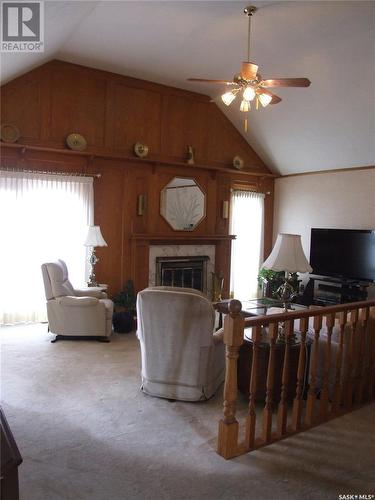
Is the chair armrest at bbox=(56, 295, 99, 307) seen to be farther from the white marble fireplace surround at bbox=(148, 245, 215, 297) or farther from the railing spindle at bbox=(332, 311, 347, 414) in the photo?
the railing spindle at bbox=(332, 311, 347, 414)

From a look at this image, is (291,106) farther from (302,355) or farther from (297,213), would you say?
(302,355)

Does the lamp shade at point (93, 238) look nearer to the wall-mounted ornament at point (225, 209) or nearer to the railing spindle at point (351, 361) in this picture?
the wall-mounted ornament at point (225, 209)

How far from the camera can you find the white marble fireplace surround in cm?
670

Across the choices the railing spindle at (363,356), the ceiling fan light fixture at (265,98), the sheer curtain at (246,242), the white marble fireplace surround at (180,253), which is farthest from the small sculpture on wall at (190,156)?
the railing spindle at (363,356)

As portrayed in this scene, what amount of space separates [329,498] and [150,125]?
5.74 metres

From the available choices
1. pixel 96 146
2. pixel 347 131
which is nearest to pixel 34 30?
pixel 96 146

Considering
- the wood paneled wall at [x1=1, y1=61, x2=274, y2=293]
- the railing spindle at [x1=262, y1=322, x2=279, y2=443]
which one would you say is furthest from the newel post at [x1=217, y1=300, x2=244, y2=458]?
the wood paneled wall at [x1=1, y1=61, x2=274, y2=293]

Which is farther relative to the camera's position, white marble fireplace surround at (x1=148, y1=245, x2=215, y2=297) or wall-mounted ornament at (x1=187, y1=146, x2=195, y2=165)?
wall-mounted ornament at (x1=187, y1=146, x2=195, y2=165)

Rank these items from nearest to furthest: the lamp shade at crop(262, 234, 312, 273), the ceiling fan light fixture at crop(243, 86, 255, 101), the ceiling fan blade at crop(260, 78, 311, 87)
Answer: the lamp shade at crop(262, 234, 312, 273) → the ceiling fan blade at crop(260, 78, 311, 87) → the ceiling fan light fixture at crop(243, 86, 255, 101)

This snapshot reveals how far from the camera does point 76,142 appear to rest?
5.85 metres

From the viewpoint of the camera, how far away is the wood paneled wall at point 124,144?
5.65 m

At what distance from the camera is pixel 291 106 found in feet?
20.5

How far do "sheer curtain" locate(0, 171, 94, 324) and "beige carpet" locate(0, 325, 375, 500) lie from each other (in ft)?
6.00

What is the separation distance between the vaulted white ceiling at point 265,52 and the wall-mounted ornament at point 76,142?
1029 mm
